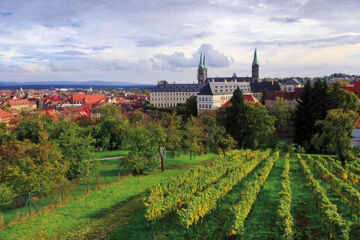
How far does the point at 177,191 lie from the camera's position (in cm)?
2017

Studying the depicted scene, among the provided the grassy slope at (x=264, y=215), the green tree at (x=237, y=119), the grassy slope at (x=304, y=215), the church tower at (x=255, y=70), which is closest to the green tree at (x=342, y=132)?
the grassy slope at (x=304, y=215)

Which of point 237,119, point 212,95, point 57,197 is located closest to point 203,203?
point 57,197

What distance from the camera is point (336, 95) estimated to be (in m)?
49.9

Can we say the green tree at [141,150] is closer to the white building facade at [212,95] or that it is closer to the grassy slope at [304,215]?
the grassy slope at [304,215]

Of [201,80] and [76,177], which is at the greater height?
[201,80]

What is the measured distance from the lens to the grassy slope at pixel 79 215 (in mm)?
16250

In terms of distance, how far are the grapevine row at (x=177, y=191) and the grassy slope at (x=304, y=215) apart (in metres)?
6.62

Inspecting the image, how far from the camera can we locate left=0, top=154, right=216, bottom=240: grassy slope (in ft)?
53.3

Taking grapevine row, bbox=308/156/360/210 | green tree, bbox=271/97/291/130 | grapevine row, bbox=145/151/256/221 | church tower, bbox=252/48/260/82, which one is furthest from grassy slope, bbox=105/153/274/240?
church tower, bbox=252/48/260/82

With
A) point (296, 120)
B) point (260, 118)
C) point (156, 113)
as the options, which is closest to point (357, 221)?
point (260, 118)

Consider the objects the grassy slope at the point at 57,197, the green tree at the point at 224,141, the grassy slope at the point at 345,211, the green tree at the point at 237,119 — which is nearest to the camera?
the grassy slope at the point at 345,211

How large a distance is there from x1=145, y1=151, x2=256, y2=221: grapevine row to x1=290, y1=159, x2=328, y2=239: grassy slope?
6624mm

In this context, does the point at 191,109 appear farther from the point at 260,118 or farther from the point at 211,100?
the point at 260,118

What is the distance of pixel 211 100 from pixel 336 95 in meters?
50.7
